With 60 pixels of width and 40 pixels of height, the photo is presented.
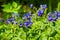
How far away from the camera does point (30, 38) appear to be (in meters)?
2.83

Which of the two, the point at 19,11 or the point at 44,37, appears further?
the point at 19,11

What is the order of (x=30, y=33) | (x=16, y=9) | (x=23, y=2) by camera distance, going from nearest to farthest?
(x=30, y=33)
(x=16, y=9)
(x=23, y=2)

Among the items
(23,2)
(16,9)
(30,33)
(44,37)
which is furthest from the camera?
(23,2)

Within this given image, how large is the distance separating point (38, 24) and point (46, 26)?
121 mm

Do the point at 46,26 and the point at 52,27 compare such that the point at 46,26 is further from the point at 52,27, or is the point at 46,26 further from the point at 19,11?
the point at 19,11

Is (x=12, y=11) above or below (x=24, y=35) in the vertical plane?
Result: above

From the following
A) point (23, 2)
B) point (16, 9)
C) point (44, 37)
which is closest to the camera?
point (44, 37)

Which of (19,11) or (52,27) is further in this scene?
(19,11)

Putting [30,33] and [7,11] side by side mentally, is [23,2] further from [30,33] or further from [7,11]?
[30,33]

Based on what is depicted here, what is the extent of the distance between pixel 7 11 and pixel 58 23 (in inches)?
94.0

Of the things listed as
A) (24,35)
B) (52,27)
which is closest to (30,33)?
(24,35)

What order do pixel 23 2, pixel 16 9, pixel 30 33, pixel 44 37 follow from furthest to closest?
pixel 23 2, pixel 16 9, pixel 30 33, pixel 44 37

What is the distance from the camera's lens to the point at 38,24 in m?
3.01

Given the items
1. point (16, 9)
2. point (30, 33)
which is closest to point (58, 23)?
point (30, 33)
